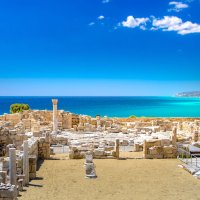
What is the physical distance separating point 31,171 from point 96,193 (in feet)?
11.5

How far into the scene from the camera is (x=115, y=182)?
586 inches

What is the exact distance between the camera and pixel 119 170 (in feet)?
55.7

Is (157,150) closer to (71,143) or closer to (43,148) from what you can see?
(43,148)

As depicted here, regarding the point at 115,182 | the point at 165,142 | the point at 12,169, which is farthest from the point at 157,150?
the point at 12,169

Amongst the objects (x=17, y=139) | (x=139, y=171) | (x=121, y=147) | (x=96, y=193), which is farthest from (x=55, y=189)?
(x=121, y=147)

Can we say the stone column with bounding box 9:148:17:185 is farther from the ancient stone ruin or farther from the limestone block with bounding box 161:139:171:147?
the limestone block with bounding box 161:139:171:147

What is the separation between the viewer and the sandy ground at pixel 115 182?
42.9 feet

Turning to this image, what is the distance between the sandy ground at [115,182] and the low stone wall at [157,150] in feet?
3.85

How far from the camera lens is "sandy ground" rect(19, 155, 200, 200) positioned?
13073 millimetres

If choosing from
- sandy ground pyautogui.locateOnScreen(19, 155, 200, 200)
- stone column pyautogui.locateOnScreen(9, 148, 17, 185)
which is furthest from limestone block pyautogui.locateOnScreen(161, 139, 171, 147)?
stone column pyautogui.locateOnScreen(9, 148, 17, 185)

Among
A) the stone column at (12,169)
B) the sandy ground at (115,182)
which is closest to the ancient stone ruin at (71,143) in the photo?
the stone column at (12,169)

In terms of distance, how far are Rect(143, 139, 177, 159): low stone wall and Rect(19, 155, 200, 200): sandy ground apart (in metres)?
1.17

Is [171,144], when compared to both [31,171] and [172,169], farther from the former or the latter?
[31,171]

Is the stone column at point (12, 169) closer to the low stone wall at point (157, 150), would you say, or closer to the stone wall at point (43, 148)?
the stone wall at point (43, 148)
